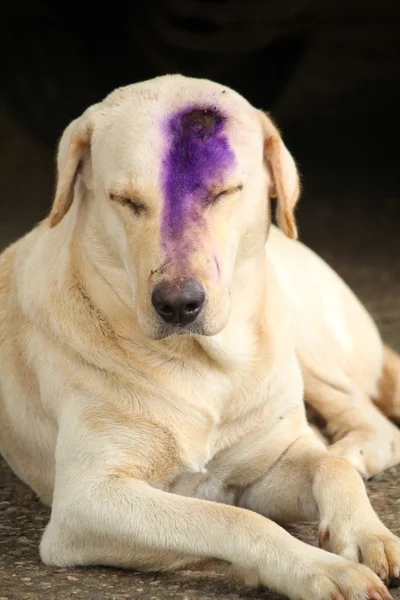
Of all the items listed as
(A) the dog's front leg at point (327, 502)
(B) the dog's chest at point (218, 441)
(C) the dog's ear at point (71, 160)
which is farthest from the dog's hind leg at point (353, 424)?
(C) the dog's ear at point (71, 160)

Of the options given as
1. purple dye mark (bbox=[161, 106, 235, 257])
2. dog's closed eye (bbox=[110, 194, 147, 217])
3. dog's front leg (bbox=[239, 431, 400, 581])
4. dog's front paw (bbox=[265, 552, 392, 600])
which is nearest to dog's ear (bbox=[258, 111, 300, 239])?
purple dye mark (bbox=[161, 106, 235, 257])

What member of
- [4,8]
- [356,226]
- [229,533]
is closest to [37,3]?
[4,8]

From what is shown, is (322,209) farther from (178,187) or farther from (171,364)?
(178,187)

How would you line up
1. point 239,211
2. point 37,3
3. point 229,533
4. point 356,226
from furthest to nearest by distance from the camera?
point 356,226
point 37,3
point 239,211
point 229,533

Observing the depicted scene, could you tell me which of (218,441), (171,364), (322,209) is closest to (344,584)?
(218,441)

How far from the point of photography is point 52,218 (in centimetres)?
338

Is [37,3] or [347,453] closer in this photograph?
[347,453]

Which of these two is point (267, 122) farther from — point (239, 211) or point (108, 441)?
point (108, 441)

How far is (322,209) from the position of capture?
348 inches

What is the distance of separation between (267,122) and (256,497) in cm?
115

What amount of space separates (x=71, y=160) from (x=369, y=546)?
1349 mm

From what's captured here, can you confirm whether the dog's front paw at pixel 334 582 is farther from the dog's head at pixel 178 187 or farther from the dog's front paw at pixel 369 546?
the dog's head at pixel 178 187

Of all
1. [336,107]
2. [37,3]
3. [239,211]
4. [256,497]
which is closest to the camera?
[239,211]

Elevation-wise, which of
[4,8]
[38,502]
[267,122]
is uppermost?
[4,8]
